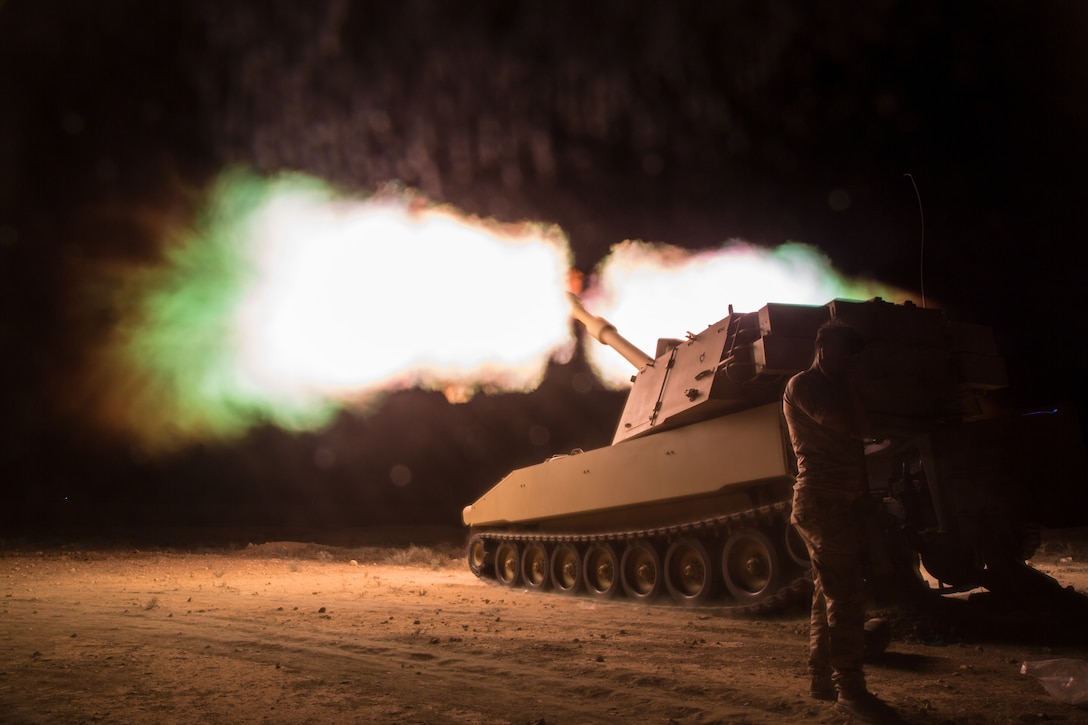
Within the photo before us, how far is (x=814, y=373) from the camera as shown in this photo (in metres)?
4.17

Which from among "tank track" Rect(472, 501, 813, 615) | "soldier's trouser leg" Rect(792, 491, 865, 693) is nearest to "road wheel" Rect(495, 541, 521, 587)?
"tank track" Rect(472, 501, 813, 615)

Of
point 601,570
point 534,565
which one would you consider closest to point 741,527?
point 601,570

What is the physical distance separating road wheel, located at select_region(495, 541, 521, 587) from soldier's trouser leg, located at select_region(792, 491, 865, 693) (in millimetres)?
8440

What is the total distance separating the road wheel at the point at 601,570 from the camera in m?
9.75

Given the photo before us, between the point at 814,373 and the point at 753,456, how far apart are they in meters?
3.60

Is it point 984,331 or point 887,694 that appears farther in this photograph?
point 984,331

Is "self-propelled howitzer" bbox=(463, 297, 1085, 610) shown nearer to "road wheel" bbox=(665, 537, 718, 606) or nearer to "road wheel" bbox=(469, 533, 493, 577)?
"road wheel" bbox=(665, 537, 718, 606)

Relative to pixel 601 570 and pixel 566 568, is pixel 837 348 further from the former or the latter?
pixel 566 568

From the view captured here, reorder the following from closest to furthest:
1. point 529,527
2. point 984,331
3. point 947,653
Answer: point 947,653
point 984,331
point 529,527

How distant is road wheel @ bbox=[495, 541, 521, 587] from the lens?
475 inches

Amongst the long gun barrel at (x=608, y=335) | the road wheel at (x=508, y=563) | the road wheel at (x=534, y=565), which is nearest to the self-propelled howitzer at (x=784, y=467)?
the long gun barrel at (x=608, y=335)

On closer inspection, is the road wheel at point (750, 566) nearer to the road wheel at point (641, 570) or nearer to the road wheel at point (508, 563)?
the road wheel at point (641, 570)

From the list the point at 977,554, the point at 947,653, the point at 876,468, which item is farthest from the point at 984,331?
the point at 947,653

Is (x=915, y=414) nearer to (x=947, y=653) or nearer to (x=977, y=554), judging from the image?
(x=977, y=554)
